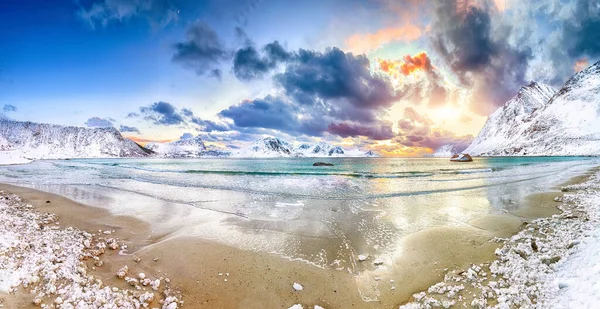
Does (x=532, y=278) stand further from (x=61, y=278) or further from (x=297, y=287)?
(x=61, y=278)

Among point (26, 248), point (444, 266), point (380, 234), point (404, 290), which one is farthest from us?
point (380, 234)

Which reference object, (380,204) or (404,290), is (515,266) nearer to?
(404,290)

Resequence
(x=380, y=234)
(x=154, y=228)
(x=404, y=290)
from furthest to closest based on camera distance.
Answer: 1. (x=154, y=228)
2. (x=380, y=234)
3. (x=404, y=290)

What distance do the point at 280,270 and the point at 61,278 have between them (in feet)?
17.9

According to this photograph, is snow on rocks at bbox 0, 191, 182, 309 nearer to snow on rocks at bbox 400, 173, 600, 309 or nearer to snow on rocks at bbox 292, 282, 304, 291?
snow on rocks at bbox 292, 282, 304, 291

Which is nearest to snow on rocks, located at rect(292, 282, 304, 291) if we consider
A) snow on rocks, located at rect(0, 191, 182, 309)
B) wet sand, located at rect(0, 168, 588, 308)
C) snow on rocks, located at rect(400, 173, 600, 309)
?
wet sand, located at rect(0, 168, 588, 308)

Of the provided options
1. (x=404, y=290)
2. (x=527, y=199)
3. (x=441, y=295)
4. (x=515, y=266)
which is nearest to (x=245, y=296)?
(x=404, y=290)

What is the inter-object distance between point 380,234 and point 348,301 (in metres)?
5.49

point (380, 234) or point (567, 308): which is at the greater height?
point (567, 308)

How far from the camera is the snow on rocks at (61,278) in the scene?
17.2 feet

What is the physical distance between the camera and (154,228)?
11.8 meters

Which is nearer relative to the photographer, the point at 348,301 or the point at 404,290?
the point at 348,301

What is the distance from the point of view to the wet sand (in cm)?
622

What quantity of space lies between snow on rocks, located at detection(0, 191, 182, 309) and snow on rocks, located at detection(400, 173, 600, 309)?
6.30 metres
